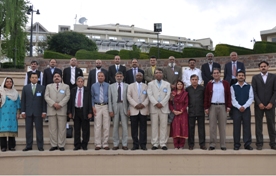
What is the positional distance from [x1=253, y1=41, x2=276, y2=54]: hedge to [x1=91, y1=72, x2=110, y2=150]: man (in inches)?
371

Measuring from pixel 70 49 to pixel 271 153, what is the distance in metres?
26.9

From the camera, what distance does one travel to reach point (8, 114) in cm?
566

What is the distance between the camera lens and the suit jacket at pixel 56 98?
573cm

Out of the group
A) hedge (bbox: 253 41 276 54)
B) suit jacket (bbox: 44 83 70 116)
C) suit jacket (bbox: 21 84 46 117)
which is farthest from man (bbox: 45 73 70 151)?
hedge (bbox: 253 41 276 54)

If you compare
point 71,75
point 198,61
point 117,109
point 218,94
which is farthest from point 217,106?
point 198,61

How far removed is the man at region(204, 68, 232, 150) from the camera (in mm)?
5617

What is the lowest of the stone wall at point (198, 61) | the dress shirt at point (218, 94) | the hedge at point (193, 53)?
the dress shirt at point (218, 94)

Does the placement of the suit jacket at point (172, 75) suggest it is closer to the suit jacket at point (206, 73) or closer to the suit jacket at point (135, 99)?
the suit jacket at point (206, 73)

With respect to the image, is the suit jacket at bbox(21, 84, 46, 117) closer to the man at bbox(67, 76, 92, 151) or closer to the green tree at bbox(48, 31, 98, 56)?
the man at bbox(67, 76, 92, 151)

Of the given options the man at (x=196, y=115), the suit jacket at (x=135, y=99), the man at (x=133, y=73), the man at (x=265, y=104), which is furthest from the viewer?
the man at (x=133, y=73)

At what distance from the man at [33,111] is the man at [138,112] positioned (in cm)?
170

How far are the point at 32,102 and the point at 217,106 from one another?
139 inches

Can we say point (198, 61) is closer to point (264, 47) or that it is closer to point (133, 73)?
point (264, 47)

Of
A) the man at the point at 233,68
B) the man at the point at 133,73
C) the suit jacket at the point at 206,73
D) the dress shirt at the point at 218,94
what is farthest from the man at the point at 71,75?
the man at the point at 233,68
